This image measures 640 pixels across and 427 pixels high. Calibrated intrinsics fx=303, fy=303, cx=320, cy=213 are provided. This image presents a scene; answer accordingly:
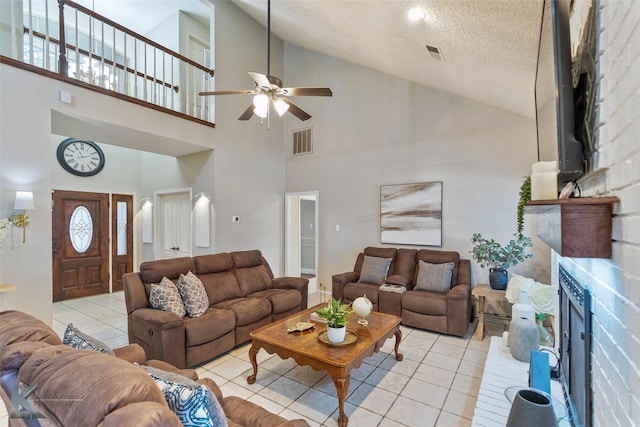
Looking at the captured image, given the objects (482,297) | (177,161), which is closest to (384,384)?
(482,297)

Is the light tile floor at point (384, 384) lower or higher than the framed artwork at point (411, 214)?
lower

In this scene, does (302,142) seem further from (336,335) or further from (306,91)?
(336,335)

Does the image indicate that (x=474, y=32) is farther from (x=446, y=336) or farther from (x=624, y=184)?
(x=446, y=336)

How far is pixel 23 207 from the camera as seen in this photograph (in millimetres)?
2982

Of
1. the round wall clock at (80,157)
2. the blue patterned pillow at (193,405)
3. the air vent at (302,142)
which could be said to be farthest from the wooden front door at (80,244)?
the blue patterned pillow at (193,405)

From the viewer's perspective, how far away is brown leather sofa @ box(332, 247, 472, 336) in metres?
3.61

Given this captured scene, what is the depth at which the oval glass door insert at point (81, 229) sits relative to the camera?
5.47 meters

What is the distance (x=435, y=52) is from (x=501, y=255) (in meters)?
2.47

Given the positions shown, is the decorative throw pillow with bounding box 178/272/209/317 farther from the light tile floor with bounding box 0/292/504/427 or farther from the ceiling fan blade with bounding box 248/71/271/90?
the ceiling fan blade with bounding box 248/71/271/90

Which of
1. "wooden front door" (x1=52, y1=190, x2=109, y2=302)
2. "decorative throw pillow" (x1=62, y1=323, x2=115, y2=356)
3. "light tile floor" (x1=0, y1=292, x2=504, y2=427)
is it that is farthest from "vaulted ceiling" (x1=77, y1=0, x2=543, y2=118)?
"wooden front door" (x1=52, y1=190, x2=109, y2=302)

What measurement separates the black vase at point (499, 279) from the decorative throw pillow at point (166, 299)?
3.58 metres

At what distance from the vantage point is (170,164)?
5699 millimetres

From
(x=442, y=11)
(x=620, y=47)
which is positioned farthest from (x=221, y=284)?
(x=620, y=47)

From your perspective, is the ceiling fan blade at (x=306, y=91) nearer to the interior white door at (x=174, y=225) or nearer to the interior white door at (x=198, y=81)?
the interior white door at (x=198, y=81)
